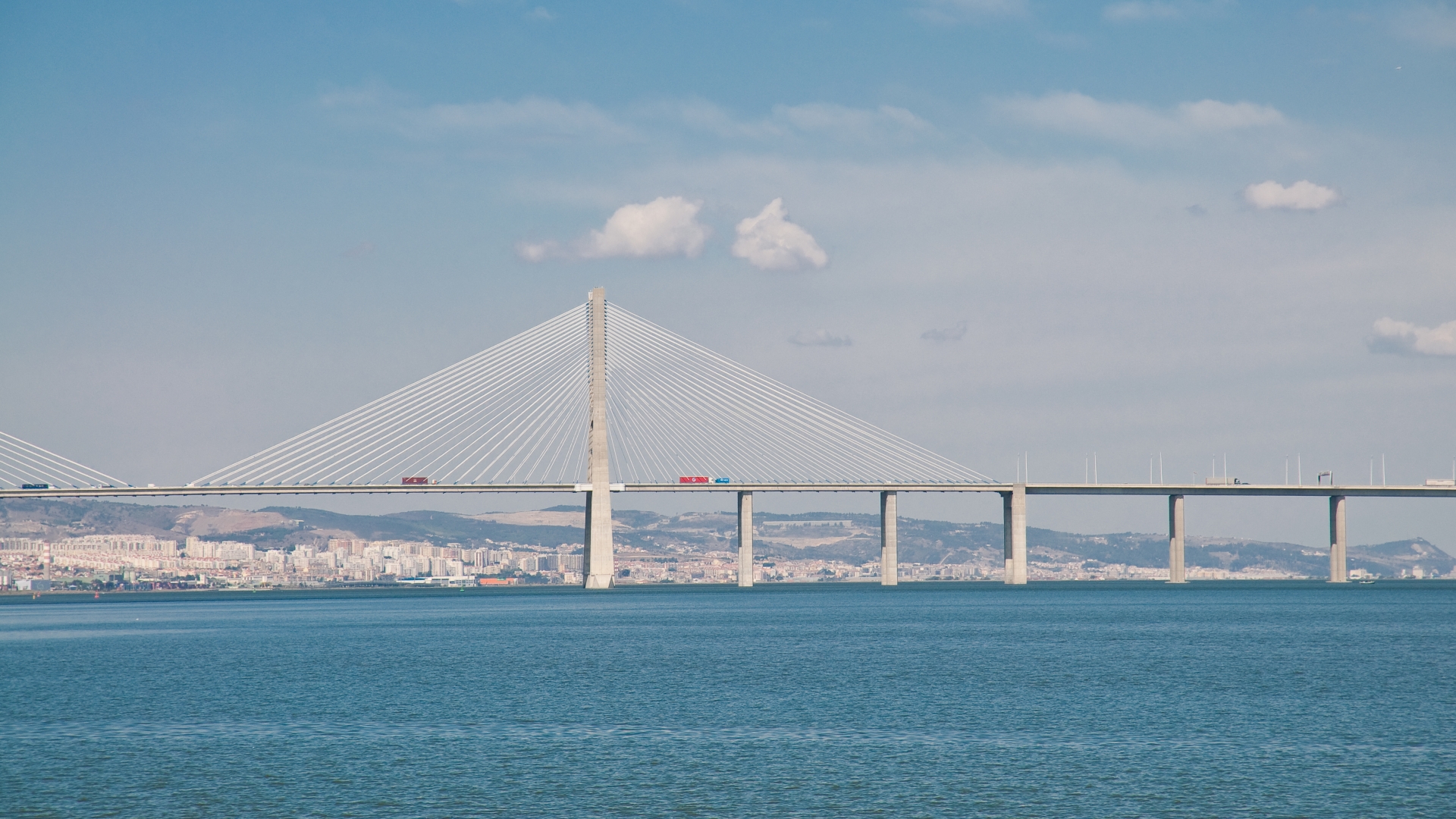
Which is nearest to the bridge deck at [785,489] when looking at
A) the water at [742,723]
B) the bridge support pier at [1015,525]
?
the bridge support pier at [1015,525]

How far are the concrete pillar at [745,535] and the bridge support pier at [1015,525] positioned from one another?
25285 millimetres

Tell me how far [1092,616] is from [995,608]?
1488 centimetres

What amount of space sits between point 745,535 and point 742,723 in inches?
3817

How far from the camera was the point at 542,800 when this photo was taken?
2727 centimetres

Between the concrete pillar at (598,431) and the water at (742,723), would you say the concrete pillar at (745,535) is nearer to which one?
the concrete pillar at (598,431)

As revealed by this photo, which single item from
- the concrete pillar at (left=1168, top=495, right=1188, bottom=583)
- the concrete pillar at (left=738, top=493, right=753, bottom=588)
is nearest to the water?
the concrete pillar at (left=738, top=493, right=753, bottom=588)

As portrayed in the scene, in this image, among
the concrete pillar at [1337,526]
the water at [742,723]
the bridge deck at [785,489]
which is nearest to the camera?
the water at [742,723]

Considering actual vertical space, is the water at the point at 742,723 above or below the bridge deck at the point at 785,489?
below

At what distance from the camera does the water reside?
90.0 ft

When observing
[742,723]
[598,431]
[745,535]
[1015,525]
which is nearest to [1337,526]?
[1015,525]

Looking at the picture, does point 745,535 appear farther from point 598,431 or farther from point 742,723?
point 742,723

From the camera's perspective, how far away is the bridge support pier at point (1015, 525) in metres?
137

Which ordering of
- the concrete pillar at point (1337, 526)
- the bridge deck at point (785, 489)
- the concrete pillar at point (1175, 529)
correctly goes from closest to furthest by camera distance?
1. the bridge deck at point (785, 489)
2. the concrete pillar at point (1175, 529)
3. the concrete pillar at point (1337, 526)

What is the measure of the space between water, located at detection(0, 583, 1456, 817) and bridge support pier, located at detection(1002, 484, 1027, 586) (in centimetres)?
6163
